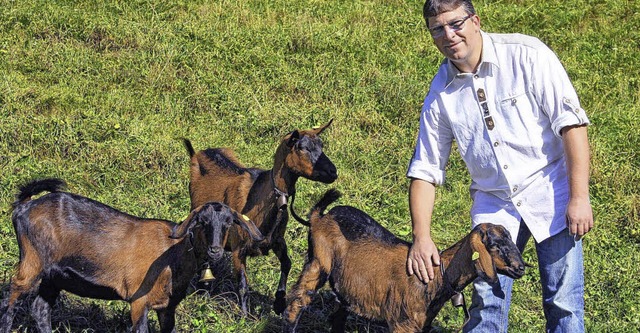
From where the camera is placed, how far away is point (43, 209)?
20.1 feet

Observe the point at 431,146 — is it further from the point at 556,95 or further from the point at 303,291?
the point at 303,291

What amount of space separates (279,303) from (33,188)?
1896 mm

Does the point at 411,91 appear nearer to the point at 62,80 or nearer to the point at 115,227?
the point at 62,80

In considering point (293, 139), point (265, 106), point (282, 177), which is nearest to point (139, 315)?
point (282, 177)

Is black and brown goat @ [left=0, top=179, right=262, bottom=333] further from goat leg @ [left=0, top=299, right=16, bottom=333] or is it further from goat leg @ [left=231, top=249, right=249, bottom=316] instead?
goat leg @ [left=231, top=249, right=249, bottom=316]

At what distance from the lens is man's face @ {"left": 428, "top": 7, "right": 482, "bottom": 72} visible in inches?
181

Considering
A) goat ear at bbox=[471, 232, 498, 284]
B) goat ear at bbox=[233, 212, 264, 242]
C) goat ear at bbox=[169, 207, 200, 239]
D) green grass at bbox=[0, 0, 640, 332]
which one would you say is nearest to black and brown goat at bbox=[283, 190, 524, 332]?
goat ear at bbox=[471, 232, 498, 284]

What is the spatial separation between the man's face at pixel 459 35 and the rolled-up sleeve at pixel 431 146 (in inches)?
14.3

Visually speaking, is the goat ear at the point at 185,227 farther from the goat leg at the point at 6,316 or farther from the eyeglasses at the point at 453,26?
the eyeglasses at the point at 453,26

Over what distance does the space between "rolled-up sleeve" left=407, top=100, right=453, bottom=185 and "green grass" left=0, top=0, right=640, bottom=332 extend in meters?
1.89

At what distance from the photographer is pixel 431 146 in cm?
505

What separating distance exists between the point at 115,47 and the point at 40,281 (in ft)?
18.9

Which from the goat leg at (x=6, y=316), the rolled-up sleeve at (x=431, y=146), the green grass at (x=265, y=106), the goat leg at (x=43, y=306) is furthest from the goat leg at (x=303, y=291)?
the goat leg at (x=6, y=316)

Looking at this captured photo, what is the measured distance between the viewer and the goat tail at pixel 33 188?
6.27 meters
